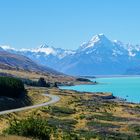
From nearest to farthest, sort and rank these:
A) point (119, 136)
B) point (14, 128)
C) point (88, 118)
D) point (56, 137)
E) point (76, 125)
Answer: point (14, 128) < point (56, 137) < point (119, 136) < point (76, 125) < point (88, 118)

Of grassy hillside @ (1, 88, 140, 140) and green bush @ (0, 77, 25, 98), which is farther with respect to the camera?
green bush @ (0, 77, 25, 98)

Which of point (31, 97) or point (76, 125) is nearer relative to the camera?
point (76, 125)

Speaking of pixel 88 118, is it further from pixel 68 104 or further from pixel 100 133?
pixel 68 104

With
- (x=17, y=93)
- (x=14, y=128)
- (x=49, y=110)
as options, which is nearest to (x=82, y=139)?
(x=14, y=128)

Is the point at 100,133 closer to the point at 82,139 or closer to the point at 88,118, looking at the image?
the point at 82,139

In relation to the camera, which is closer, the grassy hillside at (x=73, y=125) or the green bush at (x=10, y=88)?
the grassy hillside at (x=73, y=125)

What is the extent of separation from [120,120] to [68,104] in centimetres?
3383

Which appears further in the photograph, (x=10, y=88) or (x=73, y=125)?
(x=10, y=88)

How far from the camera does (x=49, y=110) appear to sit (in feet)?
315

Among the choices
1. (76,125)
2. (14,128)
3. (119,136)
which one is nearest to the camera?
(14,128)

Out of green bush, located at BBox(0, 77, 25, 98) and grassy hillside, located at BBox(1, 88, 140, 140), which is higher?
green bush, located at BBox(0, 77, 25, 98)

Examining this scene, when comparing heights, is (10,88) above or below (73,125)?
above

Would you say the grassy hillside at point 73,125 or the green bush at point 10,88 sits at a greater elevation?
the green bush at point 10,88

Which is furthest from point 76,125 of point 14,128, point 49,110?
point 14,128
